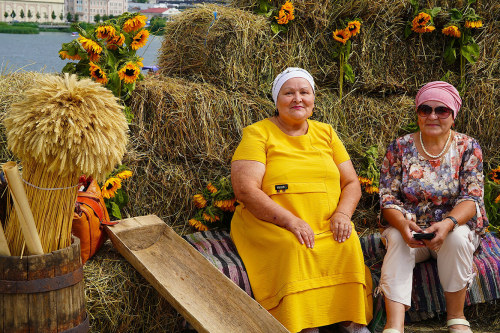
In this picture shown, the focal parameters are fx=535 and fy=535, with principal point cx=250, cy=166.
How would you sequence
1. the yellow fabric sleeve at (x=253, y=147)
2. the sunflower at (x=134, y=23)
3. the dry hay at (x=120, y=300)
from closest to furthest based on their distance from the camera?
the dry hay at (x=120, y=300) < the yellow fabric sleeve at (x=253, y=147) < the sunflower at (x=134, y=23)

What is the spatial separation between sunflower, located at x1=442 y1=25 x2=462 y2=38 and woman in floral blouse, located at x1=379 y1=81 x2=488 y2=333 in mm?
1268

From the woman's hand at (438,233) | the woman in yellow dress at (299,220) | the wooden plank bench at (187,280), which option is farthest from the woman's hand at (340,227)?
the wooden plank bench at (187,280)

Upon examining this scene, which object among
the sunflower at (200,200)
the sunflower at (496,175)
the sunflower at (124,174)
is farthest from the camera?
the sunflower at (496,175)

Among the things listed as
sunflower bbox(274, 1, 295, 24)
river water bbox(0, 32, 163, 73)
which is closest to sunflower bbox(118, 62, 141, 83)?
river water bbox(0, 32, 163, 73)

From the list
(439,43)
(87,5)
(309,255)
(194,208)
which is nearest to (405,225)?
(309,255)

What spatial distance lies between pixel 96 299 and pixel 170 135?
4.35 feet

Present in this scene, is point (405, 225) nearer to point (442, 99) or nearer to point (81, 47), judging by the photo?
point (442, 99)

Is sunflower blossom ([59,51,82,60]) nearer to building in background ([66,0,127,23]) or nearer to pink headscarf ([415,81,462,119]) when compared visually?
pink headscarf ([415,81,462,119])

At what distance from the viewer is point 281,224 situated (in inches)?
116

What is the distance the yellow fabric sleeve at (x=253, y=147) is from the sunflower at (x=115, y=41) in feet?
3.39

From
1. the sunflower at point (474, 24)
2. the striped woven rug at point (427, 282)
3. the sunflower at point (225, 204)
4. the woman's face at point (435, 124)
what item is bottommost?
the striped woven rug at point (427, 282)

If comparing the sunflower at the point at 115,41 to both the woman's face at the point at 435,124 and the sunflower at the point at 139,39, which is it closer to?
the sunflower at the point at 139,39

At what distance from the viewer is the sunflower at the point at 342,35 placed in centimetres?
425

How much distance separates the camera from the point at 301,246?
285 centimetres
